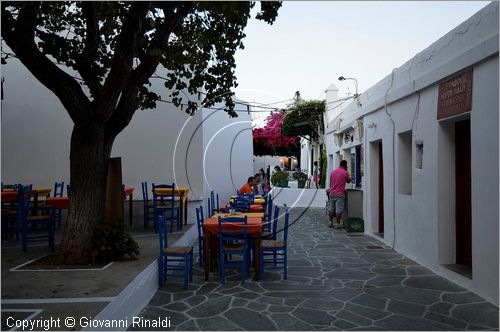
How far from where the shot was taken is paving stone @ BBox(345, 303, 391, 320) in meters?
4.83

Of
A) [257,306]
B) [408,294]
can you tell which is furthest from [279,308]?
[408,294]

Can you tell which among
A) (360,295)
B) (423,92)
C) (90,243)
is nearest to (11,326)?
(90,243)

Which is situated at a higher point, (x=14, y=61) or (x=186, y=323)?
(x=14, y=61)

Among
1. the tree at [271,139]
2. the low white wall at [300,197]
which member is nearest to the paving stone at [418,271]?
the low white wall at [300,197]

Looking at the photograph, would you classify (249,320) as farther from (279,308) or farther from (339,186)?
(339,186)

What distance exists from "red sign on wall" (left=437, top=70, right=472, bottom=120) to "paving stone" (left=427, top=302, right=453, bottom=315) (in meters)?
2.43

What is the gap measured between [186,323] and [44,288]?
179cm

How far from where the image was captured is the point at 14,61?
38.3 ft

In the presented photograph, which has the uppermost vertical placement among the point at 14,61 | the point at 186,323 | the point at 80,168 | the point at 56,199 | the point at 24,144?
the point at 14,61

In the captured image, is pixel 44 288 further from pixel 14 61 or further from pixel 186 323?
pixel 14 61

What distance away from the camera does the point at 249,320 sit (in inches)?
188

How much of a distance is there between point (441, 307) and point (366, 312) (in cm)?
91

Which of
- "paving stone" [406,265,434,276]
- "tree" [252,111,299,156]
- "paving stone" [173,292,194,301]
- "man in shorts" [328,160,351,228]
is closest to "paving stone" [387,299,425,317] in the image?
"paving stone" [406,265,434,276]

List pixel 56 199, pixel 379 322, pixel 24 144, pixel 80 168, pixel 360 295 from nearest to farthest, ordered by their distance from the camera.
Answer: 1. pixel 379 322
2. pixel 360 295
3. pixel 80 168
4. pixel 56 199
5. pixel 24 144
